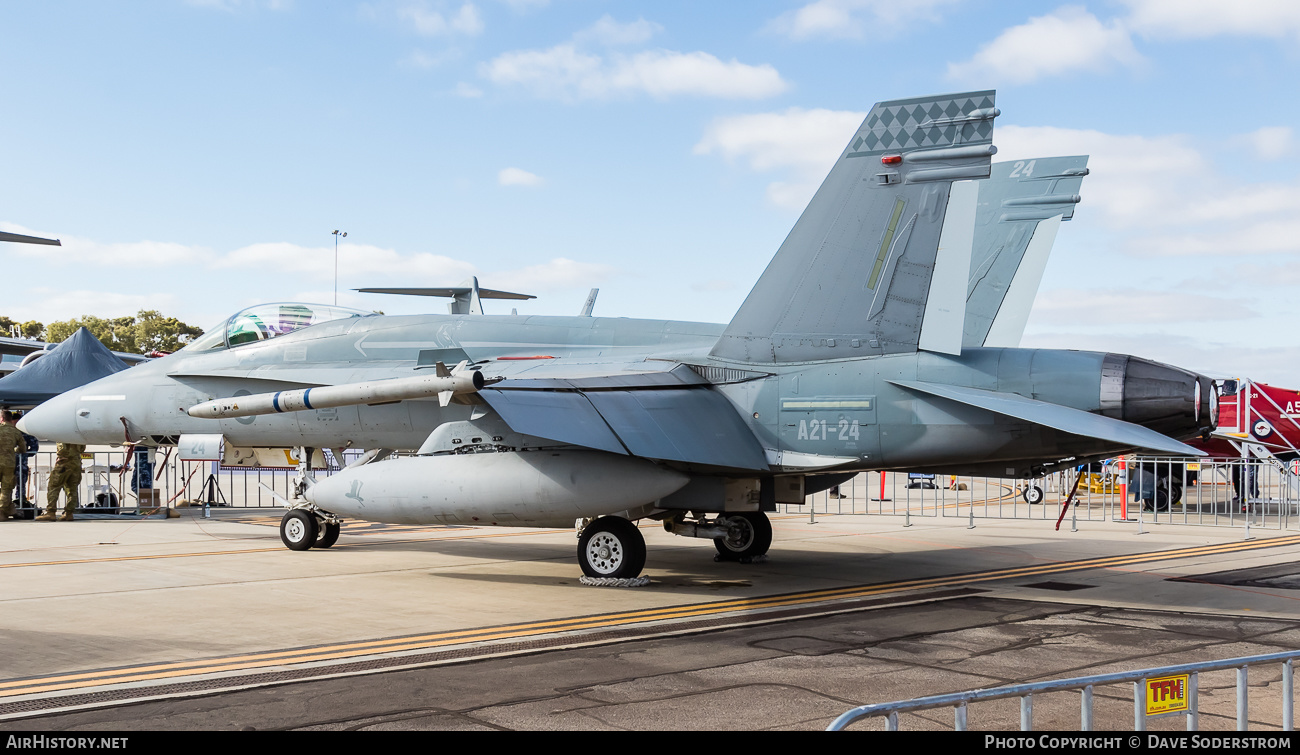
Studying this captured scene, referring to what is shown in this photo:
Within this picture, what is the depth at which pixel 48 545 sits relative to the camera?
15125mm

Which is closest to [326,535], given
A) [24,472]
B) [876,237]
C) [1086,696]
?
[876,237]

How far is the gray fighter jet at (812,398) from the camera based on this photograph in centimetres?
995

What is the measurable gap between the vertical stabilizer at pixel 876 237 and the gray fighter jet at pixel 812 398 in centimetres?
2

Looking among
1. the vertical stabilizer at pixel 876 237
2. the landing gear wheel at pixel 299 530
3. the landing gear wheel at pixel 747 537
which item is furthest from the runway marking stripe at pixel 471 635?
the landing gear wheel at pixel 299 530

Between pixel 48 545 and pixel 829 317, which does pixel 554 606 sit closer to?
pixel 829 317

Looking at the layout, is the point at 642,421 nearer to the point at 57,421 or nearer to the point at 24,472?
the point at 57,421

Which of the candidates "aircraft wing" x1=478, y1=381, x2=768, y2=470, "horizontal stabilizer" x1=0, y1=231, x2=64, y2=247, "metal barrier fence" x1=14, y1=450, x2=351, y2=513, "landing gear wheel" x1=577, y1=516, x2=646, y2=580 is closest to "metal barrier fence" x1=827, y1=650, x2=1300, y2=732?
"aircraft wing" x1=478, y1=381, x2=768, y2=470

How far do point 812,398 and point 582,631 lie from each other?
360 cm

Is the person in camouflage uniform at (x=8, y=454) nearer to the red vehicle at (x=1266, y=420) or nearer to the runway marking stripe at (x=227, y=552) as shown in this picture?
the runway marking stripe at (x=227, y=552)

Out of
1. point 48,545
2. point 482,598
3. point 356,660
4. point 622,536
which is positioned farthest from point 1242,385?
point 48,545

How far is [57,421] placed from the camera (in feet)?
47.1

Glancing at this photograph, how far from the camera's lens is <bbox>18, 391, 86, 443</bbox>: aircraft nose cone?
1427cm
